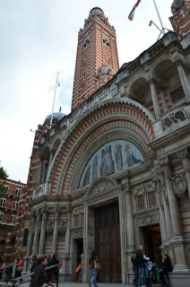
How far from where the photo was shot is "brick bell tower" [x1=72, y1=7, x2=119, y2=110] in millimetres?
28500

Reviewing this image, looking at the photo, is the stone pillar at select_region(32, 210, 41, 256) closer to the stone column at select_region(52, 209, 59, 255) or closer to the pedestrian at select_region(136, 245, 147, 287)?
the stone column at select_region(52, 209, 59, 255)

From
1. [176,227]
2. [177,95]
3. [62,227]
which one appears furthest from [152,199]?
[62,227]

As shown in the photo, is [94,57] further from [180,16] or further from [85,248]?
[85,248]

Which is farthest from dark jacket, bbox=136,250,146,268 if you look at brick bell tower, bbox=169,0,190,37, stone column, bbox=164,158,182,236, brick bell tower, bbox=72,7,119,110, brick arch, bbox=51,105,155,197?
brick bell tower, bbox=72,7,119,110

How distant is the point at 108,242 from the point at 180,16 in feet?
56.7

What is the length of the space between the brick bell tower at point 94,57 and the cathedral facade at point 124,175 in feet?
38.4

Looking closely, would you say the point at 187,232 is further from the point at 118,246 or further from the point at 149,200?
the point at 118,246

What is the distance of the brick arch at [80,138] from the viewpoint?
1460cm

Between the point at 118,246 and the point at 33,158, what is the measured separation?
13044 mm

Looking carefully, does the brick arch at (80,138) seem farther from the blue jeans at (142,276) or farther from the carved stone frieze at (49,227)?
the blue jeans at (142,276)

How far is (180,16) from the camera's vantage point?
685 inches

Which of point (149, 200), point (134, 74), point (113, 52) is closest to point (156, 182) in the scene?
point (149, 200)

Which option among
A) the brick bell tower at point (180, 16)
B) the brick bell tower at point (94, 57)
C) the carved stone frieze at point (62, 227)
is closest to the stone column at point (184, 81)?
the brick bell tower at point (180, 16)

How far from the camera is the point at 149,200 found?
37.1ft
